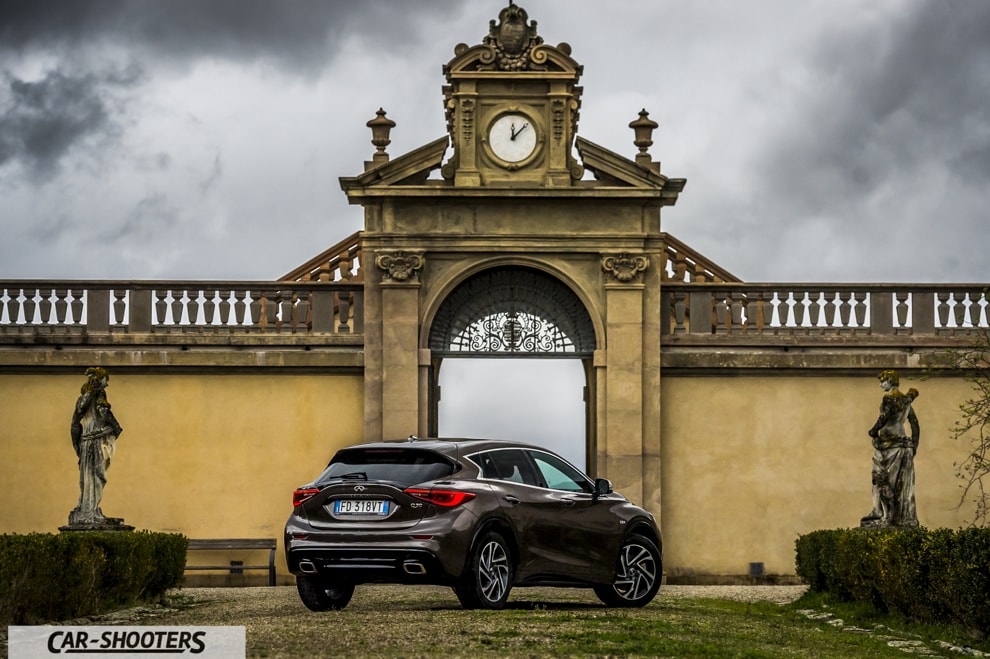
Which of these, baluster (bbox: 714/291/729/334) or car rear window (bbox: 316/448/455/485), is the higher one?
baluster (bbox: 714/291/729/334)

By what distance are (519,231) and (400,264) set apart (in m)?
1.84

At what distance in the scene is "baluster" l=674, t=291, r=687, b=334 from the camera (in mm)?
24578

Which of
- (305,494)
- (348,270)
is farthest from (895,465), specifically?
(348,270)

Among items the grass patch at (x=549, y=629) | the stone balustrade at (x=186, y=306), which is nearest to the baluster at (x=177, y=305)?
the stone balustrade at (x=186, y=306)

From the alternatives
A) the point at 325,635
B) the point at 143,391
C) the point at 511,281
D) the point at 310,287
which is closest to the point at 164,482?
the point at 143,391

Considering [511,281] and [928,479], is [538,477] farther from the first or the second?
[928,479]

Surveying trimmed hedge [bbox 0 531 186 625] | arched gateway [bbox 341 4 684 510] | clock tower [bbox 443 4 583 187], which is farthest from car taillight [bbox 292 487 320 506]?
clock tower [bbox 443 4 583 187]

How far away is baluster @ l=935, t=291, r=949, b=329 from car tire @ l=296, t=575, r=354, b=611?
12659mm

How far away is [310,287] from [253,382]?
1.69m

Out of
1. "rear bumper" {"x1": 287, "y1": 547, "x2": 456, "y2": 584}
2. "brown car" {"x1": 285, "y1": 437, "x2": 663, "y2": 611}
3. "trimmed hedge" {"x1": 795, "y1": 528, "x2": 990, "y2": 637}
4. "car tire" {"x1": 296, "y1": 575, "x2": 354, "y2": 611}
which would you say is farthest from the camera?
"car tire" {"x1": 296, "y1": 575, "x2": 354, "y2": 611}

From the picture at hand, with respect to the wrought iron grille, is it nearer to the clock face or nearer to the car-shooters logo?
the clock face

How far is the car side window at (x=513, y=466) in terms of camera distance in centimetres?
1455

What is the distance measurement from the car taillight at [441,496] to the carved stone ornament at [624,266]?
10663 millimetres

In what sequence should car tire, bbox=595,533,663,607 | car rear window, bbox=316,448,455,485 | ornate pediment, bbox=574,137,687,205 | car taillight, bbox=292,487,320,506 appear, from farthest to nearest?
1. ornate pediment, bbox=574,137,687,205
2. car tire, bbox=595,533,663,607
3. car taillight, bbox=292,487,320,506
4. car rear window, bbox=316,448,455,485
